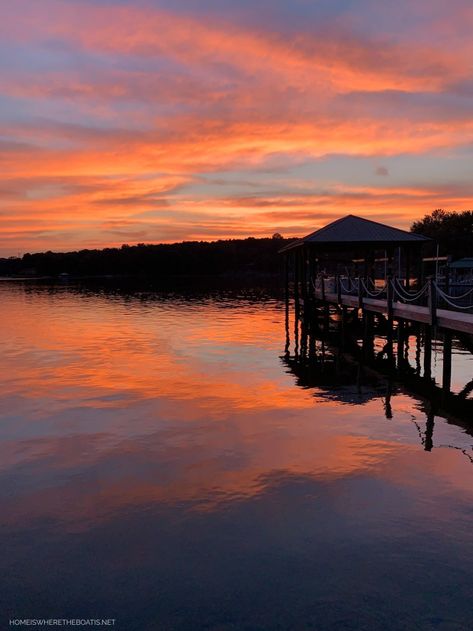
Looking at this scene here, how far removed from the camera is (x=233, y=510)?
8.75 m

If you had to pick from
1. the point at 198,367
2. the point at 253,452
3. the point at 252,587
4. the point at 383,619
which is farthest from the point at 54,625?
the point at 198,367

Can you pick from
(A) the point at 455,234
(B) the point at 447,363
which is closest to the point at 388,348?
(B) the point at 447,363

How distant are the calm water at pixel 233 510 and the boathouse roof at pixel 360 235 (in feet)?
51.5

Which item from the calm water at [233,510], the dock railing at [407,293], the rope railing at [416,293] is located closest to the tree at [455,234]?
the dock railing at [407,293]

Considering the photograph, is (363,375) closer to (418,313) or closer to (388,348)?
(418,313)

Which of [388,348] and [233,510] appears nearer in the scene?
[233,510]

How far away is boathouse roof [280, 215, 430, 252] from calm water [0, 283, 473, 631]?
1568cm

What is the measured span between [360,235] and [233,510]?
2580cm

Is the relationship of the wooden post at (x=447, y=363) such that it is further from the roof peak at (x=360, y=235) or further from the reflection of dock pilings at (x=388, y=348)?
the roof peak at (x=360, y=235)

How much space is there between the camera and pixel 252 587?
671 centimetres

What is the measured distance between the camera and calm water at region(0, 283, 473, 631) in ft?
21.1

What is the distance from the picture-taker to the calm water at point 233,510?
6.43 m

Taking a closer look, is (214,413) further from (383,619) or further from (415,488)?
(383,619)

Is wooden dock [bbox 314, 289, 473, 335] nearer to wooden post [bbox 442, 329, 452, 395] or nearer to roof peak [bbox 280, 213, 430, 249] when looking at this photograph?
wooden post [bbox 442, 329, 452, 395]
